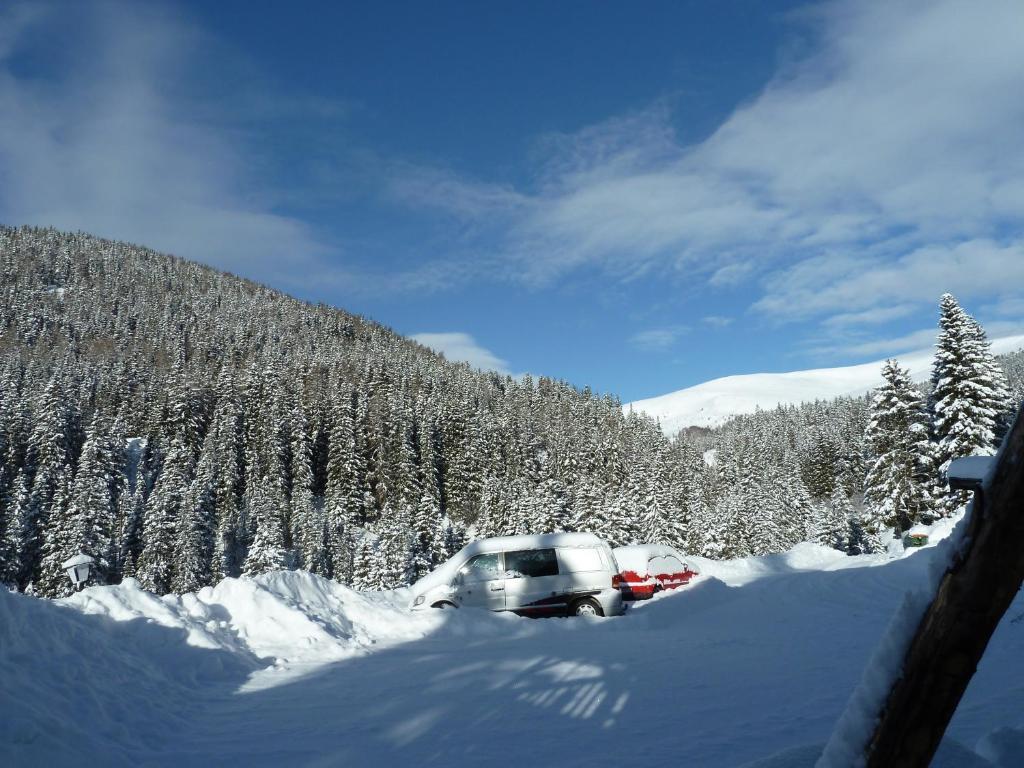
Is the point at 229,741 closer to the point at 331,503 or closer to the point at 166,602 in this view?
the point at 166,602

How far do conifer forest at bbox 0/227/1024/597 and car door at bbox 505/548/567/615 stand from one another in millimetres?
9834

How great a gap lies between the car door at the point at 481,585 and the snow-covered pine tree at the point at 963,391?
2372 cm

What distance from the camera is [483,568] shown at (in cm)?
1323

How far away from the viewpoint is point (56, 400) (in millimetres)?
63969

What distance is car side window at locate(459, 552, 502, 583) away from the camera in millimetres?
13141

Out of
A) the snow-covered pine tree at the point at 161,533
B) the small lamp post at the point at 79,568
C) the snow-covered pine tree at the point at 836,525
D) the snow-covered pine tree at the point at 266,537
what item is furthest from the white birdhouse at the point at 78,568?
the snow-covered pine tree at the point at 836,525

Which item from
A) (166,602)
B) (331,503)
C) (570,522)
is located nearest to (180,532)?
(331,503)

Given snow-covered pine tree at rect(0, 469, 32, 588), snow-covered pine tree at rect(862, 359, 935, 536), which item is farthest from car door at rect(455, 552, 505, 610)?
snow-covered pine tree at rect(0, 469, 32, 588)

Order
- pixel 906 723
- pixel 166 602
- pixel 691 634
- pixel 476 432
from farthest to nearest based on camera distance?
pixel 476 432 → pixel 691 634 → pixel 166 602 → pixel 906 723

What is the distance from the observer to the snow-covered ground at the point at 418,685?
16.6 ft

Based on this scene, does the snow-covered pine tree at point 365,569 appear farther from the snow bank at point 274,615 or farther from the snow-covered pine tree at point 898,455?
the snow bank at point 274,615

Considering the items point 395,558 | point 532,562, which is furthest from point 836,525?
point 532,562

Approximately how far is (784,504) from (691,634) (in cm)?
5885

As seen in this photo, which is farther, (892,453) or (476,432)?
(476,432)
